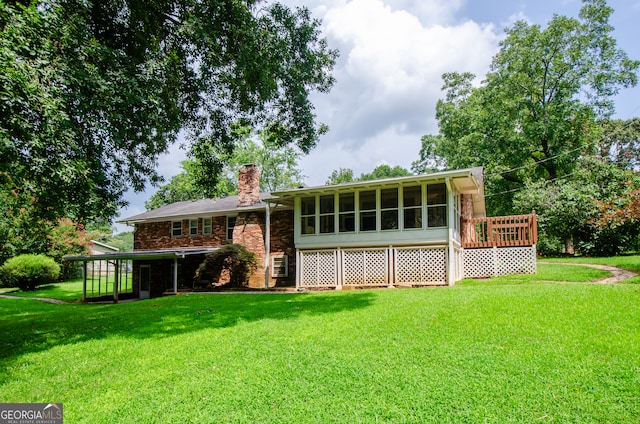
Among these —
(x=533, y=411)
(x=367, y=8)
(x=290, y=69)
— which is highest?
(x=367, y=8)

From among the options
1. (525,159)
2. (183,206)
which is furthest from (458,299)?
(525,159)

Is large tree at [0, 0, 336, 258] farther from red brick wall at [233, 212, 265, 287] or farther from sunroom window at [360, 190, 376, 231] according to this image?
red brick wall at [233, 212, 265, 287]

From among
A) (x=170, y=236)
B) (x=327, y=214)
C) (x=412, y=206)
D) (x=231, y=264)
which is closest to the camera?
(x=412, y=206)

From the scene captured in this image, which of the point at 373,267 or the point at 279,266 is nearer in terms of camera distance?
the point at 373,267

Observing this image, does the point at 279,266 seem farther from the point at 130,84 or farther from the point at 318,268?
the point at 130,84

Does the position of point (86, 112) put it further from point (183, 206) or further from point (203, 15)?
point (183, 206)

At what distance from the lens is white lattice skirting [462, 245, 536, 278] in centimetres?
1440

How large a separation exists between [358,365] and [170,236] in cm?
1948

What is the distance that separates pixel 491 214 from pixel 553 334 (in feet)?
88.5

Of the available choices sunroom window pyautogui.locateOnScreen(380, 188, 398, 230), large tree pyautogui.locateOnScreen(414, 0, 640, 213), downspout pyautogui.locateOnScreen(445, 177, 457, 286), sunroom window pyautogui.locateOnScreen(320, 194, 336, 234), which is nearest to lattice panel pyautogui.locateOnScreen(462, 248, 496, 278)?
downspout pyautogui.locateOnScreen(445, 177, 457, 286)

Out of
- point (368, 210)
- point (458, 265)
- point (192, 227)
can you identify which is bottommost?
point (458, 265)

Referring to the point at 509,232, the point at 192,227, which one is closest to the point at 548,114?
the point at 509,232

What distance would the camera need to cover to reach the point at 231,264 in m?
17.9

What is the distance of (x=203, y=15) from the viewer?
891 cm
